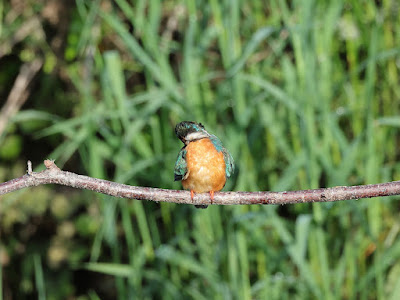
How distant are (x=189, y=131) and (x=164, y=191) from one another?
31 centimetres

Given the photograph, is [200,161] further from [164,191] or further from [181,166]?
[164,191]

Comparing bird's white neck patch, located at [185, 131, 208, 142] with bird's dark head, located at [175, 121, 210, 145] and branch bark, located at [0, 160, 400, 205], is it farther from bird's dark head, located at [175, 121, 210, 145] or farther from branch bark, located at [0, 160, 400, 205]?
branch bark, located at [0, 160, 400, 205]

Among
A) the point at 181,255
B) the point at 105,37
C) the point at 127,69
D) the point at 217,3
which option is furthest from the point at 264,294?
the point at 105,37

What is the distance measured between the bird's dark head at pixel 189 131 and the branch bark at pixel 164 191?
261 mm

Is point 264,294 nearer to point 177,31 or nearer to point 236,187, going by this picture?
point 236,187

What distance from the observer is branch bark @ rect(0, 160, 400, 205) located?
107cm

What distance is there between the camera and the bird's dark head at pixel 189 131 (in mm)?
1384

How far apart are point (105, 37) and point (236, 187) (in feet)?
4.27

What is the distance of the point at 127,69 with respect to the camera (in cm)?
284

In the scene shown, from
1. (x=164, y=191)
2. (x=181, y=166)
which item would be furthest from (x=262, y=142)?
(x=164, y=191)

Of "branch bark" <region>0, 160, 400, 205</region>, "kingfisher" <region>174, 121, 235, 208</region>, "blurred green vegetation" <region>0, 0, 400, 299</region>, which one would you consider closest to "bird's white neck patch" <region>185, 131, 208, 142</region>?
"kingfisher" <region>174, 121, 235, 208</region>

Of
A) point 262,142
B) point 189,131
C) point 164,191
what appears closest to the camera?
point 164,191

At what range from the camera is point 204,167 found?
1412 mm

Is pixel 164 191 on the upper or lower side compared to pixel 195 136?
lower
